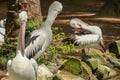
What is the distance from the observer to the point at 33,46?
7.09 metres

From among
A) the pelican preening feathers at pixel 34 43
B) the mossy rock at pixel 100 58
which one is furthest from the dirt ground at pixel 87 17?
the pelican preening feathers at pixel 34 43

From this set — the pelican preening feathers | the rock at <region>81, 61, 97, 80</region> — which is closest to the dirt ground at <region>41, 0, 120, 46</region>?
the pelican preening feathers

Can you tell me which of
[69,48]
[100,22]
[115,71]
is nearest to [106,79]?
[115,71]

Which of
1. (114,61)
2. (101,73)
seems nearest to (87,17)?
(114,61)

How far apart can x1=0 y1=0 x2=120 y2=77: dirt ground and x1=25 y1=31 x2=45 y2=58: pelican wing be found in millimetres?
4990

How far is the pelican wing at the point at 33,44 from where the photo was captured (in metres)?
7.03

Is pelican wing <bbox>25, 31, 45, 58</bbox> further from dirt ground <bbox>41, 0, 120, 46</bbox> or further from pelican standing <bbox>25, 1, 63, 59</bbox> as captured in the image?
dirt ground <bbox>41, 0, 120, 46</bbox>

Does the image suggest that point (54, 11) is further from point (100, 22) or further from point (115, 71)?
point (100, 22)

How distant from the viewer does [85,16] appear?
54.7ft

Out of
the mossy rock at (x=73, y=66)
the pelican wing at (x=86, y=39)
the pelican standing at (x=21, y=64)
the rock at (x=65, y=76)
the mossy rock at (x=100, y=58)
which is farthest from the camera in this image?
the mossy rock at (x=100, y=58)

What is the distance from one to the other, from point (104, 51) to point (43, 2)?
477 inches

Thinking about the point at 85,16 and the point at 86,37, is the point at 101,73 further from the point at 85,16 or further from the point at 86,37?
the point at 85,16

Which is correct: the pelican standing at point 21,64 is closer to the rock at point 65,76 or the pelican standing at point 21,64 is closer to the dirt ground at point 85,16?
the rock at point 65,76

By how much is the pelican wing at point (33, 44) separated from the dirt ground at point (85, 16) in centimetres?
499
